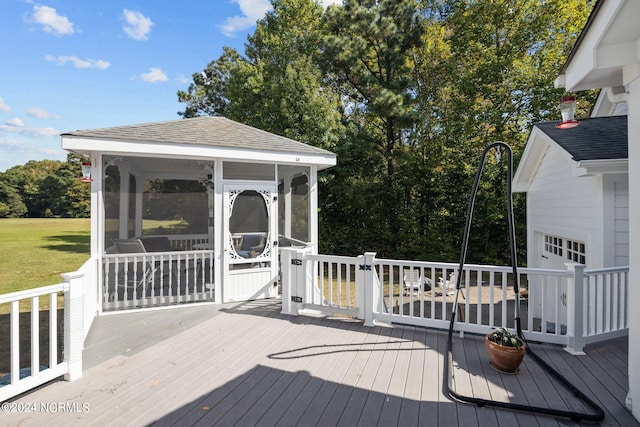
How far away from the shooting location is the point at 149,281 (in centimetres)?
522

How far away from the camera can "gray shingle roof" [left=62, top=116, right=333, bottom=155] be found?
15.9 ft

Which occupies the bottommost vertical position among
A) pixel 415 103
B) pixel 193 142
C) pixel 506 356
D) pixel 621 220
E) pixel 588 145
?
pixel 506 356

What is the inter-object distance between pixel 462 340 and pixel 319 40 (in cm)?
1262

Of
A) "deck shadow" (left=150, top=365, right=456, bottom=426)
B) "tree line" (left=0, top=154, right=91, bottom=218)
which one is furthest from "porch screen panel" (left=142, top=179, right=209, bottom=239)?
"tree line" (left=0, top=154, right=91, bottom=218)

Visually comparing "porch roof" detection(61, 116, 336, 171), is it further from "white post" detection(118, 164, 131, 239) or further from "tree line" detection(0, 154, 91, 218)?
"tree line" detection(0, 154, 91, 218)

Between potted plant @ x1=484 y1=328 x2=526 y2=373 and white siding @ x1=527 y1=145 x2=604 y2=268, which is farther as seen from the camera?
white siding @ x1=527 y1=145 x2=604 y2=268

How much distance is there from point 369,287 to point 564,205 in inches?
144

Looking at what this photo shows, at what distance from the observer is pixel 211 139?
17.6 ft

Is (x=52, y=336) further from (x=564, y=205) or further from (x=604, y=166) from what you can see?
(x=564, y=205)

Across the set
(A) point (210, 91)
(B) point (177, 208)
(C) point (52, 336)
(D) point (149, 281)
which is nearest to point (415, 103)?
(B) point (177, 208)

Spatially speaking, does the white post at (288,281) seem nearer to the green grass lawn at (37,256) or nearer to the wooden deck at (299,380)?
the wooden deck at (299,380)

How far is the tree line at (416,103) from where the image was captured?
1130 centimetres

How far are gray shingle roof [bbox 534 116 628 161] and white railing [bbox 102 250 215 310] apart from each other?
5590 millimetres

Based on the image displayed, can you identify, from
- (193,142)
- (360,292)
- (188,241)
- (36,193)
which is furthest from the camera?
(36,193)
